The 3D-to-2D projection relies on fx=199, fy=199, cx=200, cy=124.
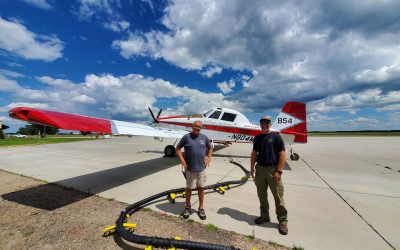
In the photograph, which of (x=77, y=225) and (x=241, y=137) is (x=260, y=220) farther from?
(x=241, y=137)

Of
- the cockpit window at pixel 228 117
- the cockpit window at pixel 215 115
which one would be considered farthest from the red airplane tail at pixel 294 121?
the cockpit window at pixel 215 115

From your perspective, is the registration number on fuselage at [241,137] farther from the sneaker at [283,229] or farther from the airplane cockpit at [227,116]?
the sneaker at [283,229]

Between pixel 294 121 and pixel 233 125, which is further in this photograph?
pixel 233 125

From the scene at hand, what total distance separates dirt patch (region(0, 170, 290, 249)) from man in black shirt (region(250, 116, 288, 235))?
2.05ft

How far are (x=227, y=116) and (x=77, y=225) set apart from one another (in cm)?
999

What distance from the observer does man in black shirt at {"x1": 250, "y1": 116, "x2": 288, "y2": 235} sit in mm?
3611

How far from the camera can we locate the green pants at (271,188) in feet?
11.9

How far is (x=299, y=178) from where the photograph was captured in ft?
24.1

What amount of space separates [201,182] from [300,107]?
31.1ft

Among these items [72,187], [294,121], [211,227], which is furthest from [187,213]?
[294,121]

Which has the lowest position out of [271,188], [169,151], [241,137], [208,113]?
[169,151]

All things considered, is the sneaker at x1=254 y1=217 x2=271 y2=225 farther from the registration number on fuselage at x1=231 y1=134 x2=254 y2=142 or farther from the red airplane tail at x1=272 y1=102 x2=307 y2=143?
the registration number on fuselage at x1=231 y1=134 x2=254 y2=142

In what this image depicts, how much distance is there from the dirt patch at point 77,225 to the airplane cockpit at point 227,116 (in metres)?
8.66

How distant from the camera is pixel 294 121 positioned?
11406 millimetres
